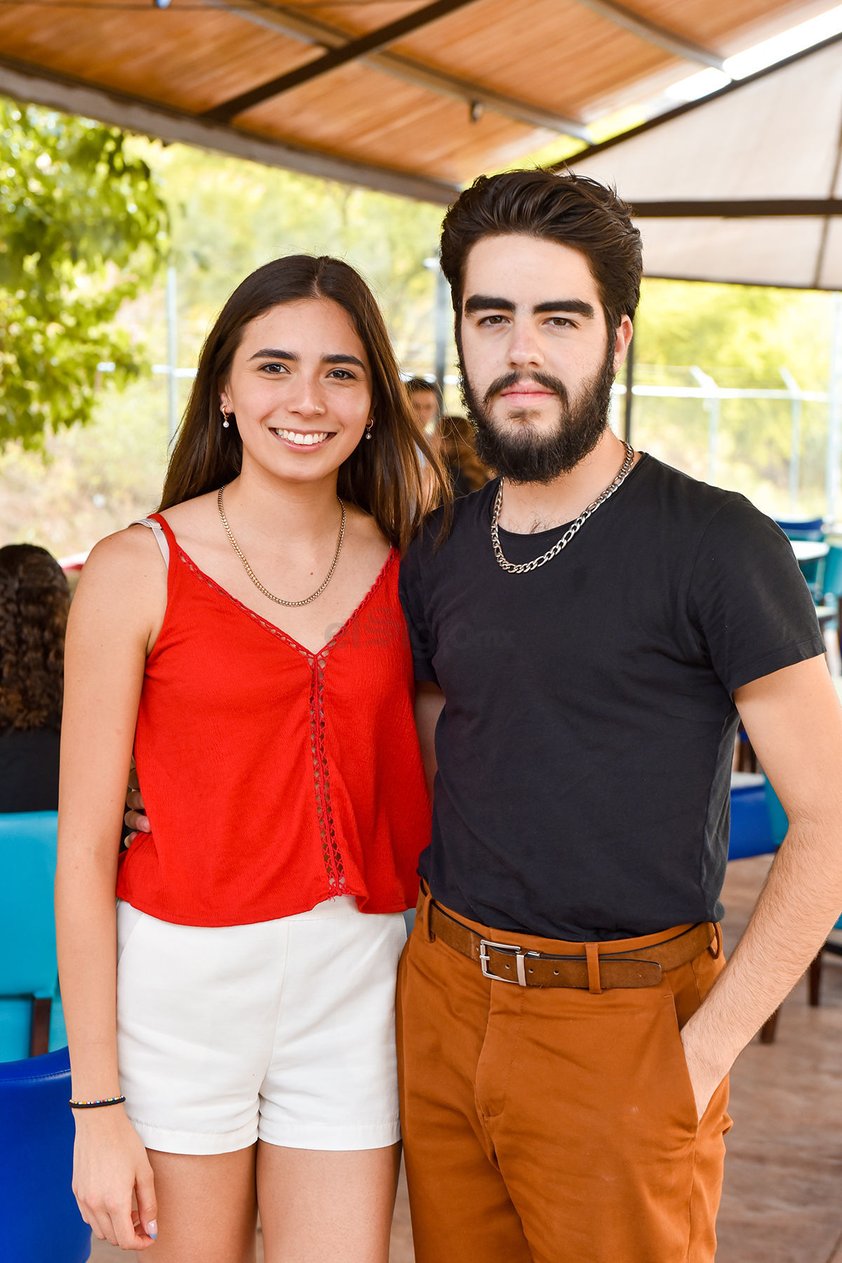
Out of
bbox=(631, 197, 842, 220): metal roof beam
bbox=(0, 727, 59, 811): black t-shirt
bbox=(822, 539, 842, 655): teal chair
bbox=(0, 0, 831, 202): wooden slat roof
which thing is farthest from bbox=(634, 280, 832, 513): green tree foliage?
bbox=(0, 727, 59, 811): black t-shirt

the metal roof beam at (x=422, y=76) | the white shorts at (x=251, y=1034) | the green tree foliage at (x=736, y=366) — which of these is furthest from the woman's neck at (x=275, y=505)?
→ the green tree foliage at (x=736, y=366)

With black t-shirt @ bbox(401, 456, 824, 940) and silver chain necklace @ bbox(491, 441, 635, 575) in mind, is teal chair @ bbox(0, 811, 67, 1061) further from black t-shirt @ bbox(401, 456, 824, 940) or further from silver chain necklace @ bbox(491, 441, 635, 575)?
silver chain necklace @ bbox(491, 441, 635, 575)

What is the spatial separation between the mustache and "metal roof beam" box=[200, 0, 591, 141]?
332cm

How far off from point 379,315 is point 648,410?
1928 centimetres

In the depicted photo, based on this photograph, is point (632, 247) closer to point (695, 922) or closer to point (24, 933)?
point (695, 922)

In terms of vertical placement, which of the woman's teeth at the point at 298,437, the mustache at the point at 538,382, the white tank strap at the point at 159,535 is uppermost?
the mustache at the point at 538,382

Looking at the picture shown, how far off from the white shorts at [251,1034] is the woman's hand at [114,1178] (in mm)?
46

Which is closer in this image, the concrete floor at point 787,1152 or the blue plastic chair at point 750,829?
the concrete floor at point 787,1152

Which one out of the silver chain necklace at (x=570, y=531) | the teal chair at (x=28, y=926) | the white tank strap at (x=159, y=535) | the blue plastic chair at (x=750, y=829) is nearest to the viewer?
the silver chain necklace at (x=570, y=531)

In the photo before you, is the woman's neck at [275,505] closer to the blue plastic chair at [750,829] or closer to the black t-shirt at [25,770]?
the black t-shirt at [25,770]

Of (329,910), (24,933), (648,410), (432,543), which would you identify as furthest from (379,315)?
(648,410)

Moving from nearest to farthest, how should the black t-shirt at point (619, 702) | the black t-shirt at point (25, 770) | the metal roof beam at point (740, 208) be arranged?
the black t-shirt at point (619, 702), the black t-shirt at point (25, 770), the metal roof beam at point (740, 208)

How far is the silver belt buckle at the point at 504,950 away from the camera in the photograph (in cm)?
154

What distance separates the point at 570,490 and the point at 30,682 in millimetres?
1601
